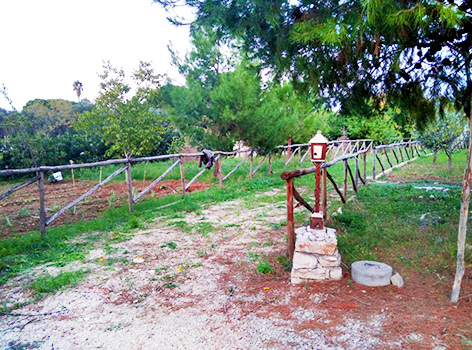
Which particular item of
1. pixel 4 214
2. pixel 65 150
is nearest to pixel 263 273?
pixel 4 214

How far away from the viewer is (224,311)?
2859 millimetres

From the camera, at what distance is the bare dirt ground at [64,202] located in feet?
19.8

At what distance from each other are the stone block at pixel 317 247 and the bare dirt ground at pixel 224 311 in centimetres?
30

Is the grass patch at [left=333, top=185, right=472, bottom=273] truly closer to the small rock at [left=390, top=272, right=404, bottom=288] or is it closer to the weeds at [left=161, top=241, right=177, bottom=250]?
the small rock at [left=390, top=272, right=404, bottom=288]

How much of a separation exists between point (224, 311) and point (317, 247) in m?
1.03

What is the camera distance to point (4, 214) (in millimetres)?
7000

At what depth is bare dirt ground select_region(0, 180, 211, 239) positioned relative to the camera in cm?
603

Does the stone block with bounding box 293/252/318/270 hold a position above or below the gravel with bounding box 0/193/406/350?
above

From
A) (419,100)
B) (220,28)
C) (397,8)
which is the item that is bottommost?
(419,100)

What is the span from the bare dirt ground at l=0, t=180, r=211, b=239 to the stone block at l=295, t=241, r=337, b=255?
434 centimetres

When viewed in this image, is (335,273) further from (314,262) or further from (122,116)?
(122,116)

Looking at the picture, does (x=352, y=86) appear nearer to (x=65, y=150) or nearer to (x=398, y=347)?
(x=398, y=347)

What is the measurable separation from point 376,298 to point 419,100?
306cm

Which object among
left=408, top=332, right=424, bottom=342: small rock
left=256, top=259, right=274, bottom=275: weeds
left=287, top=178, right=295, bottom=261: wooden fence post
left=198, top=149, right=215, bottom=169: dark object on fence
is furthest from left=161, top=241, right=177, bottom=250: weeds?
left=198, top=149, right=215, bottom=169: dark object on fence
